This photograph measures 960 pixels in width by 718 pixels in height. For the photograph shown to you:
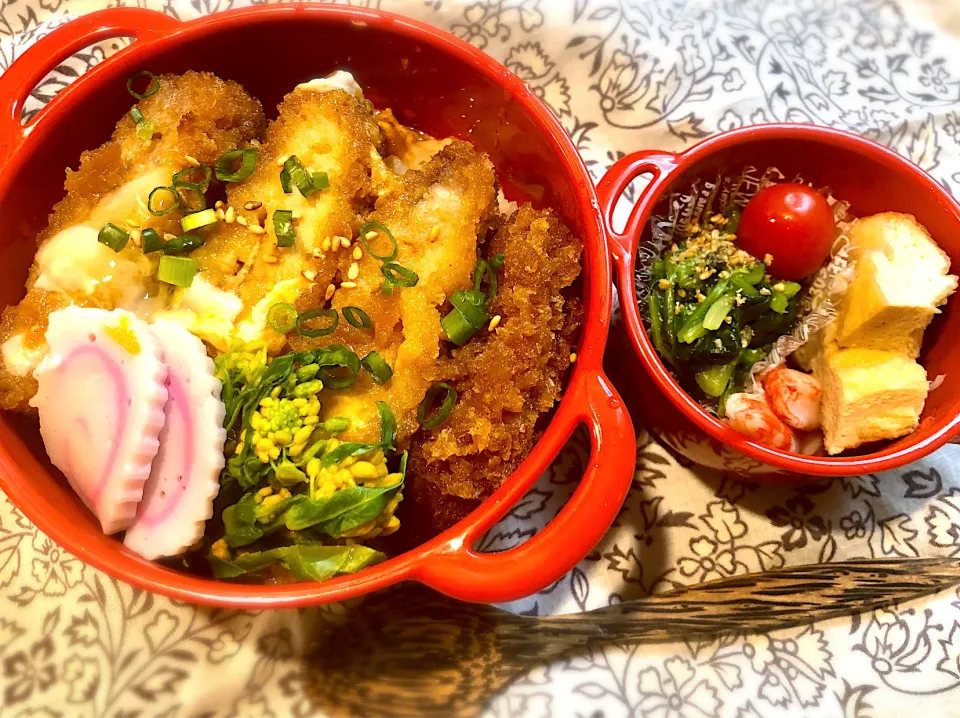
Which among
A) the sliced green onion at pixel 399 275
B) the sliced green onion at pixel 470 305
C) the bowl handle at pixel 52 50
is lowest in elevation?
the sliced green onion at pixel 470 305

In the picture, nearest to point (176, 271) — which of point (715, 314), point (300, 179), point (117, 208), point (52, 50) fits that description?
point (117, 208)

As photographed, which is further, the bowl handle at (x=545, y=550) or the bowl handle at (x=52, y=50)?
the bowl handle at (x=52, y=50)

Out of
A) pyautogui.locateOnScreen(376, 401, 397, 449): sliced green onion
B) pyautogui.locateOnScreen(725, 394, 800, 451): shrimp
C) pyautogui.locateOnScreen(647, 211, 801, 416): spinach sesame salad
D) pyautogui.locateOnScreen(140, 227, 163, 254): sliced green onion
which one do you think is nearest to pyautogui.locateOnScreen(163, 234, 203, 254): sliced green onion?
pyautogui.locateOnScreen(140, 227, 163, 254): sliced green onion

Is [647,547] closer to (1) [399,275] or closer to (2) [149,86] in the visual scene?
(1) [399,275]

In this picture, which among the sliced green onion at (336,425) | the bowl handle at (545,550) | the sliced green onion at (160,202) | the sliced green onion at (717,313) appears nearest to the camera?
the bowl handle at (545,550)

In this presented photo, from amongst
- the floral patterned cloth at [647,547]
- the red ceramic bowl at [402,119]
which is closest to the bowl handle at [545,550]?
the red ceramic bowl at [402,119]

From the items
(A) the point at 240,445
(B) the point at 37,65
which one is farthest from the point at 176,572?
(B) the point at 37,65

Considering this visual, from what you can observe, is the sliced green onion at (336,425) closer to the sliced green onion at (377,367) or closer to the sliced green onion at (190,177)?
the sliced green onion at (377,367)

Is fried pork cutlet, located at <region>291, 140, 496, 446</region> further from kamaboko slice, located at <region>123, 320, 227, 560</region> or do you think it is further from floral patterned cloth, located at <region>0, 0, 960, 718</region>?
floral patterned cloth, located at <region>0, 0, 960, 718</region>
